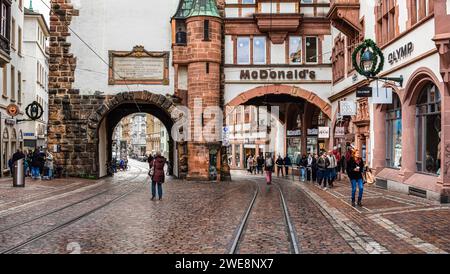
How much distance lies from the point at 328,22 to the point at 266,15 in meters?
3.44

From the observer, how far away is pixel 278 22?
31.8 meters

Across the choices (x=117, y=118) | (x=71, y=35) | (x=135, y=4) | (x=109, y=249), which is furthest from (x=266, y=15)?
(x=109, y=249)

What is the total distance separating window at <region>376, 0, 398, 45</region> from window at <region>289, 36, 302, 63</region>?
901 centimetres

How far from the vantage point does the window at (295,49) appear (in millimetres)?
32562

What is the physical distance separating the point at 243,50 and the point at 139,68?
18.0 ft

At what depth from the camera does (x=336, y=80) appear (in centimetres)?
3142

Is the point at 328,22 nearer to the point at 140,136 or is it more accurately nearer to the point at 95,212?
the point at 95,212

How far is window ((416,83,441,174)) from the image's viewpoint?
18.0 m

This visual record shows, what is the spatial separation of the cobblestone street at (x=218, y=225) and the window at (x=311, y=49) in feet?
46.5

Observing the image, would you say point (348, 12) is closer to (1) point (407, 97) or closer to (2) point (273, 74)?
(2) point (273, 74)

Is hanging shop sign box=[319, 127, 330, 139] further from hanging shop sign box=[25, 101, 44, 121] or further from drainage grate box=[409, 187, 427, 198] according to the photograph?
hanging shop sign box=[25, 101, 44, 121]

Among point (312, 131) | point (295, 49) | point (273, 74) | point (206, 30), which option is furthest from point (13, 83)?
point (312, 131)
